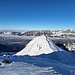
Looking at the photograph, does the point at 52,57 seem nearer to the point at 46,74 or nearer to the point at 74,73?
the point at 74,73

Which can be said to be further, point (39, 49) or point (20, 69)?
point (39, 49)

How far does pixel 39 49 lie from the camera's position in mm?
39062

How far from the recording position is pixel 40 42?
42.9 metres

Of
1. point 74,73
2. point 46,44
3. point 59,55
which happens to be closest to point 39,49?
point 46,44

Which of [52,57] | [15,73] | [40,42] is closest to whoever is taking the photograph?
[15,73]

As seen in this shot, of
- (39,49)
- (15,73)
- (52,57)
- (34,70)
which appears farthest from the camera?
(39,49)

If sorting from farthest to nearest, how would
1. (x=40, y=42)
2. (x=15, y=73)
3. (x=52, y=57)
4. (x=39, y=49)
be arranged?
(x=40, y=42)
(x=39, y=49)
(x=52, y=57)
(x=15, y=73)

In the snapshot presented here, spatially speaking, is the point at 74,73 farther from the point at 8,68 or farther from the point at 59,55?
the point at 59,55

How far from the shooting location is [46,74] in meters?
13.6

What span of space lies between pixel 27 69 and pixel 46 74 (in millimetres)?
1860

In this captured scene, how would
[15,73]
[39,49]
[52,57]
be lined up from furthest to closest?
[39,49] → [52,57] → [15,73]

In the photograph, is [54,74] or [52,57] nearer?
[54,74]

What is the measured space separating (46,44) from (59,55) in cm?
1034

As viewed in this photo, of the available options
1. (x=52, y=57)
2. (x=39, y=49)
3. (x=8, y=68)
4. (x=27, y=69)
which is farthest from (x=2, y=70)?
(x=39, y=49)
